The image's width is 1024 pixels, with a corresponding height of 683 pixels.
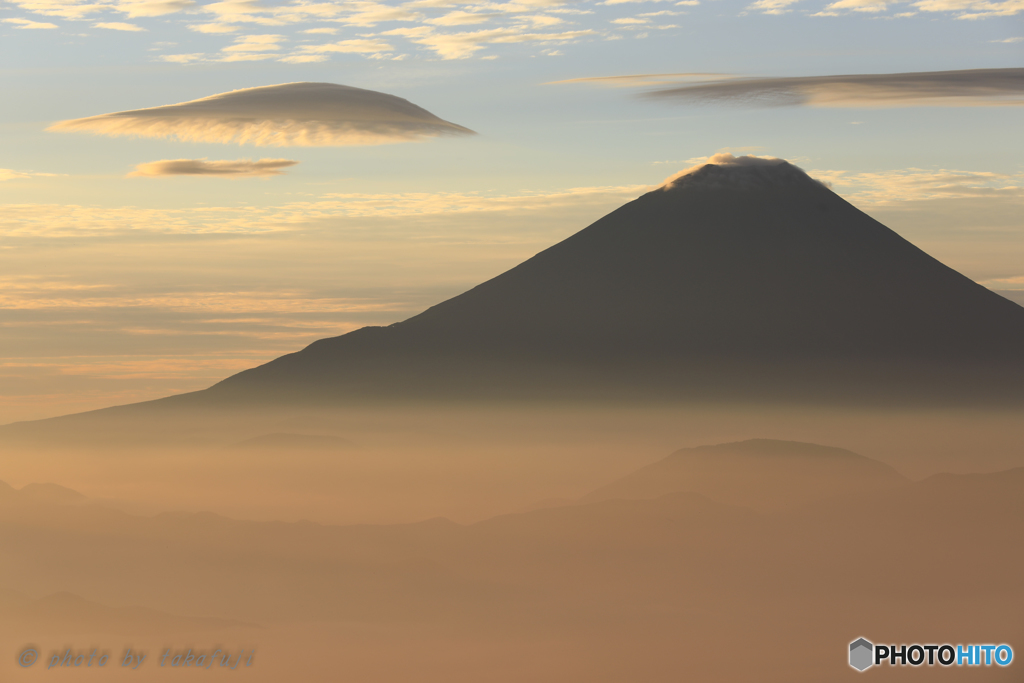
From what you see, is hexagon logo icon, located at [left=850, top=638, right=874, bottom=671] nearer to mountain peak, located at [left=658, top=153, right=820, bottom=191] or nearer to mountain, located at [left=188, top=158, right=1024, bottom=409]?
mountain, located at [left=188, top=158, right=1024, bottom=409]

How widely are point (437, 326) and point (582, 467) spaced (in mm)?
26057

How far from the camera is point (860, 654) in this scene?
2894 centimetres

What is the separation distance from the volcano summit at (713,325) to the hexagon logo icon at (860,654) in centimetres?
8786

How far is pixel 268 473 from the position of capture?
4845 inches

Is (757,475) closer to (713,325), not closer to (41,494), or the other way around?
(713,325)

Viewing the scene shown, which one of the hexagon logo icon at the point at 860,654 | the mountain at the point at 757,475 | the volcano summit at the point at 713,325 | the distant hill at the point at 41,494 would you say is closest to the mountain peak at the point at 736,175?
the volcano summit at the point at 713,325

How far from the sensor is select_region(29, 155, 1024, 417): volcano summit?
393 feet

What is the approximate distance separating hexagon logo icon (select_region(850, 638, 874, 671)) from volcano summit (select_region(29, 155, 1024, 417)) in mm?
87856

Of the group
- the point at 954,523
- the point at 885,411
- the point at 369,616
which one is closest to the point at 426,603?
the point at 369,616

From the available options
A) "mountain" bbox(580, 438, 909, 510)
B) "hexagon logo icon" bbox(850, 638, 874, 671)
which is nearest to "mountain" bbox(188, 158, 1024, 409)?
"mountain" bbox(580, 438, 909, 510)

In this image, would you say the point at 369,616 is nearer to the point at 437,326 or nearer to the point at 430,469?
the point at 430,469

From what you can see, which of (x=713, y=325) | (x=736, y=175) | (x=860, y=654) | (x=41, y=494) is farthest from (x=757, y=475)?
(x=860, y=654)

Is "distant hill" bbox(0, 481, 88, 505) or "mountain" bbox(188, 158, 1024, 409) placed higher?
"mountain" bbox(188, 158, 1024, 409)

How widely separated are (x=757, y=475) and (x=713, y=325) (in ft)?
65.9
